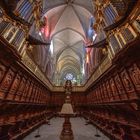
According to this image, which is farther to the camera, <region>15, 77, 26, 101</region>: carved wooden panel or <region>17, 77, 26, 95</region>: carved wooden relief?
<region>17, 77, 26, 95</region>: carved wooden relief

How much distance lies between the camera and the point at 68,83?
5.48 meters

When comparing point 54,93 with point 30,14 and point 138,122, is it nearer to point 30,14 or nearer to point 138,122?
point 30,14

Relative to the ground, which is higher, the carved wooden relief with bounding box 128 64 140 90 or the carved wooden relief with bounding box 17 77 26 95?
the carved wooden relief with bounding box 17 77 26 95

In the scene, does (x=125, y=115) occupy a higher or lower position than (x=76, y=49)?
lower

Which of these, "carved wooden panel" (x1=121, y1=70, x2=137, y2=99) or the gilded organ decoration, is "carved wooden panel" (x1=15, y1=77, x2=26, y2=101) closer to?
"carved wooden panel" (x1=121, y1=70, x2=137, y2=99)

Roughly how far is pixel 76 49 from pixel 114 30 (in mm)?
21878

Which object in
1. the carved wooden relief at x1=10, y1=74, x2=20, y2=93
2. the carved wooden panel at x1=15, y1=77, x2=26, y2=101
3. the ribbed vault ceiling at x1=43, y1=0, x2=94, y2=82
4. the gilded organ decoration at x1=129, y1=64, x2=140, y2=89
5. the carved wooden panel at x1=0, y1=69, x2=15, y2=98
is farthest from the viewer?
the ribbed vault ceiling at x1=43, y1=0, x2=94, y2=82

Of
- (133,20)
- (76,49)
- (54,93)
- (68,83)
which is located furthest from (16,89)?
(76,49)

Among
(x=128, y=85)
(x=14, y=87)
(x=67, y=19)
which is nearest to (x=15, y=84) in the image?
(x=14, y=87)

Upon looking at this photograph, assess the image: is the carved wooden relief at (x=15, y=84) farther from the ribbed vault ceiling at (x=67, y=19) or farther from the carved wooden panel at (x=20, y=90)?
the ribbed vault ceiling at (x=67, y=19)

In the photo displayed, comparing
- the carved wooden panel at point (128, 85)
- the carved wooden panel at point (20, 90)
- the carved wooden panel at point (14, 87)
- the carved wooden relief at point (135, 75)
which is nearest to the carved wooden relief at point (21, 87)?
the carved wooden panel at point (20, 90)

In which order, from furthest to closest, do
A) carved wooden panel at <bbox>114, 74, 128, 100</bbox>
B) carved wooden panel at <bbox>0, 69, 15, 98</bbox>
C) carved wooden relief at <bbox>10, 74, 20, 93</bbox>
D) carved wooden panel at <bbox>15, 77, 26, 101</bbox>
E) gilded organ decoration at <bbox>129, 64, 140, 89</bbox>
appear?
1. carved wooden panel at <bbox>15, 77, 26, 101</bbox>
2. carved wooden relief at <bbox>10, 74, 20, 93</bbox>
3. carved wooden panel at <bbox>114, 74, 128, 100</bbox>
4. carved wooden panel at <bbox>0, 69, 15, 98</bbox>
5. gilded organ decoration at <bbox>129, 64, 140, 89</bbox>

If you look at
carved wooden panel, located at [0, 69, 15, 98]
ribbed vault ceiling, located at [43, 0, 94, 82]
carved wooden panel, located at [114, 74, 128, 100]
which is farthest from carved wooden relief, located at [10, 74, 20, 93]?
ribbed vault ceiling, located at [43, 0, 94, 82]

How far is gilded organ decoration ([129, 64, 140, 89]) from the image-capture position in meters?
5.00
